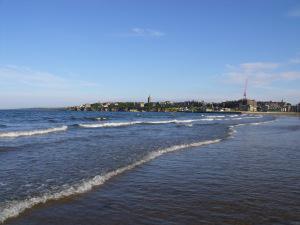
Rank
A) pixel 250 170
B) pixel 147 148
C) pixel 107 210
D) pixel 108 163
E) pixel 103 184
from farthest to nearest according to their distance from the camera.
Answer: pixel 147 148, pixel 108 163, pixel 250 170, pixel 103 184, pixel 107 210

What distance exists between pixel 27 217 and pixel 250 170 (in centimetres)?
797

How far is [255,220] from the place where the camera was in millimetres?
8016

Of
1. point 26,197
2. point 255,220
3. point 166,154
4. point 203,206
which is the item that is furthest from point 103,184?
point 166,154

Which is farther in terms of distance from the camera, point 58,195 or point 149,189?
point 149,189

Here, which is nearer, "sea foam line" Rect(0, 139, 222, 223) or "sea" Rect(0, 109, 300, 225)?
"sea" Rect(0, 109, 300, 225)

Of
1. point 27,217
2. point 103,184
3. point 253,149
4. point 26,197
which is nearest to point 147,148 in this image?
point 253,149

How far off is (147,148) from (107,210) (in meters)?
12.2

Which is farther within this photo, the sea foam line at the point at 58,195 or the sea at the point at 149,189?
the sea foam line at the point at 58,195

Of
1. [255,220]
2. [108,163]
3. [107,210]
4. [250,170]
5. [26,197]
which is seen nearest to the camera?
[255,220]

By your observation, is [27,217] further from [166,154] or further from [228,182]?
[166,154]

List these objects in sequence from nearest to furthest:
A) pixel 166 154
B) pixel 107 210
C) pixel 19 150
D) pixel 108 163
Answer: pixel 107 210, pixel 108 163, pixel 166 154, pixel 19 150

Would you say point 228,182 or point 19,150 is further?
point 19,150

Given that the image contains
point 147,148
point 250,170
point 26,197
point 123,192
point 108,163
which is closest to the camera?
point 26,197

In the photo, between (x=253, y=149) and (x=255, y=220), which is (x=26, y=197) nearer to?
(x=255, y=220)
